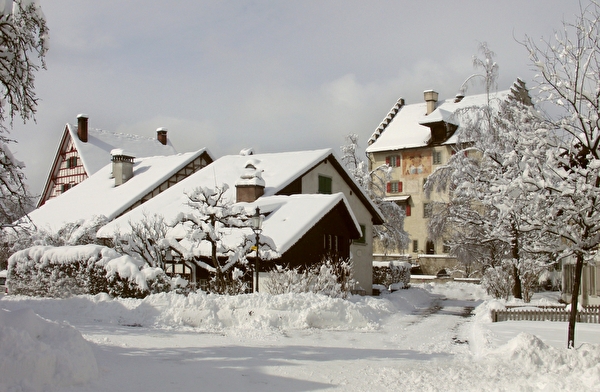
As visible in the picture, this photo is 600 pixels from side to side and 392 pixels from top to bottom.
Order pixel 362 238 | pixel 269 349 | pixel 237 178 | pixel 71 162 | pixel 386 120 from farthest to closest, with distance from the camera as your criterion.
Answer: pixel 386 120 → pixel 71 162 → pixel 362 238 → pixel 237 178 → pixel 269 349

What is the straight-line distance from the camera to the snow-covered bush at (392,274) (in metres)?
35.8

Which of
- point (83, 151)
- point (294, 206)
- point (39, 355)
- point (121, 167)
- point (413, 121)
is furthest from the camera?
point (413, 121)

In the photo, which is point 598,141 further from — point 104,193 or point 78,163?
point 78,163

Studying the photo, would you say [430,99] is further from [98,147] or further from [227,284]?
[227,284]

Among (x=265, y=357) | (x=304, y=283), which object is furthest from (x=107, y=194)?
(x=265, y=357)

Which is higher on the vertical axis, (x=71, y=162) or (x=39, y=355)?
(x=71, y=162)

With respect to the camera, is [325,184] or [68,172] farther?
[68,172]

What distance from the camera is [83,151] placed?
48781 mm

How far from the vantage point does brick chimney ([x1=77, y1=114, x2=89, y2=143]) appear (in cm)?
5050

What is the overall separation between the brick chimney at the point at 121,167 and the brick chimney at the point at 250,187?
12.6m

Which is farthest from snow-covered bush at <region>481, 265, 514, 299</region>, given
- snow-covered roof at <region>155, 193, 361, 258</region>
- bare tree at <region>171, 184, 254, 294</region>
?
bare tree at <region>171, 184, 254, 294</region>

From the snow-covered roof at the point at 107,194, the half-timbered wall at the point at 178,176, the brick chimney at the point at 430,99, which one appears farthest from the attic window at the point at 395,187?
the snow-covered roof at the point at 107,194

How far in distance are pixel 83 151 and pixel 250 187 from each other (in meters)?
26.6

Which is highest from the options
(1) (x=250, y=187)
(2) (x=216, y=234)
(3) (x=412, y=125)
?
(3) (x=412, y=125)
